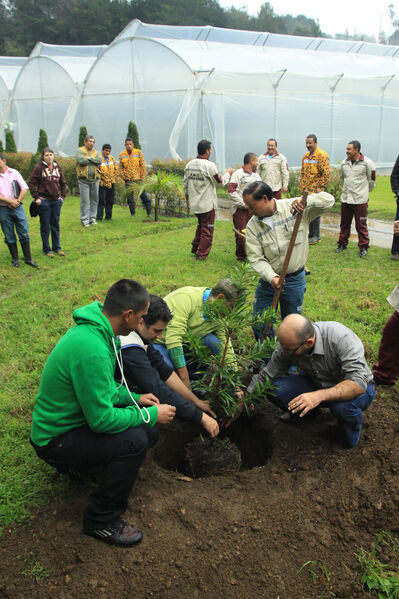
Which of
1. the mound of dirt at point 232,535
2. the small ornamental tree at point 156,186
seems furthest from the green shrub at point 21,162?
the mound of dirt at point 232,535

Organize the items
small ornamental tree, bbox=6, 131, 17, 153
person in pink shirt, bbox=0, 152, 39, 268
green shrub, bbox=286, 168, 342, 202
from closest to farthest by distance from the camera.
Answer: person in pink shirt, bbox=0, 152, 39, 268, green shrub, bbox=286, 168, 342, 202, small ornamental tree, bbox=6, 131, 17, 153

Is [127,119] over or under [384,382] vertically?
over

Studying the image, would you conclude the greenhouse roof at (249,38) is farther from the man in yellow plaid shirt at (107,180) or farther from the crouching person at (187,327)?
the crouching person at (187,327)

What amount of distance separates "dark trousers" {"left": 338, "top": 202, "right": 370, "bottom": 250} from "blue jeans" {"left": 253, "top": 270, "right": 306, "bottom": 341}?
15.3ft

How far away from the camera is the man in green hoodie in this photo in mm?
2762

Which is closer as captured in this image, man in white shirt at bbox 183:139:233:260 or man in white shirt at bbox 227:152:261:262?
man in white shirt at bbox 227:152:261:262

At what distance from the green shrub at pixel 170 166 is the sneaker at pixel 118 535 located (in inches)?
572

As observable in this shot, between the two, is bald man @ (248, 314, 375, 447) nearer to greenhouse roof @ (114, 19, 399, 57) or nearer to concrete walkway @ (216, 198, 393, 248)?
concrete walkway @ (216, 198, 393, 248)

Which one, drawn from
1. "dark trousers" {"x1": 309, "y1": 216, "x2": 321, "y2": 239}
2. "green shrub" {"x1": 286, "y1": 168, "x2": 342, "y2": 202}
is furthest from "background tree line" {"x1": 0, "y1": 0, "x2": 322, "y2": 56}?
"dark trousers" {"x1": 309, "y1": 216, "x2": 321, "y2": 239}

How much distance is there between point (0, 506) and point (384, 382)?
3658mm

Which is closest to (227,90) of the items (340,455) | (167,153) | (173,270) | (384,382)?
(167,153)

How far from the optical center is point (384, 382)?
482 centimetres

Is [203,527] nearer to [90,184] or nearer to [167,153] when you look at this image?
[90,184]

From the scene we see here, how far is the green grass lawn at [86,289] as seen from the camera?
371 centimetres
